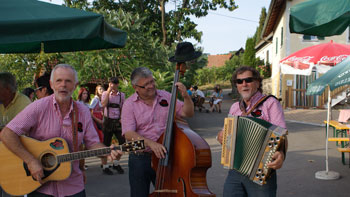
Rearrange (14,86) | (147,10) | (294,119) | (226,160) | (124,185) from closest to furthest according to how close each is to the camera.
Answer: (226,160)
(14,86)
(124,185)
(294,119)
(147,10)

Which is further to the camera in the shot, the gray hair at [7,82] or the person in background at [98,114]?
the person in background at [98,114]

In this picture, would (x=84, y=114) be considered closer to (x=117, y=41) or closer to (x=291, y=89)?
(x=117, y=41)

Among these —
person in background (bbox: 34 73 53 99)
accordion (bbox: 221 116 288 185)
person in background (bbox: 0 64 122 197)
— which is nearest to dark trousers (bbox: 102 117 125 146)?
person in background (bbox: 34 73 53 99)

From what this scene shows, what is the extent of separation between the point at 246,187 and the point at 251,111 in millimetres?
693

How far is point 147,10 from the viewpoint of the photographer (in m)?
21.1

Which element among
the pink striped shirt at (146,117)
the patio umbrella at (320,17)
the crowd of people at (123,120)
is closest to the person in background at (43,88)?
the crowd of people at (123,120)

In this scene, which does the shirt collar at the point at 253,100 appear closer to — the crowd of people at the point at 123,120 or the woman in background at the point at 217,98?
the crowd of people at the point at 123,120

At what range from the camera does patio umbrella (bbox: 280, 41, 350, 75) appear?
27.8 feet

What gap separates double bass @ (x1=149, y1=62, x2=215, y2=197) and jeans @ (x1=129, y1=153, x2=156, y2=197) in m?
0.20

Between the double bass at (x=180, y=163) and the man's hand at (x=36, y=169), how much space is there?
111 centimetres

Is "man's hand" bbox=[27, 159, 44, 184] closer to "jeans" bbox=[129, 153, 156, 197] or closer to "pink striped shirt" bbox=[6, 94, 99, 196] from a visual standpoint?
"pink striped shirt" bbox=[6, 94, 99, 196]

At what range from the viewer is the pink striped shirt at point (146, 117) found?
3.69m

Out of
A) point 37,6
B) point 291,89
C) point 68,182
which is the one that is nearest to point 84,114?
point 68,182

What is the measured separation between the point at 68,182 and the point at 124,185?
3631 millimetres
